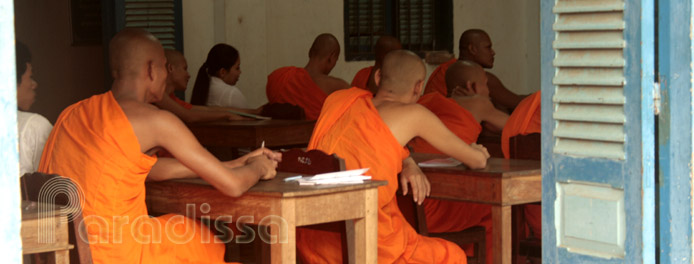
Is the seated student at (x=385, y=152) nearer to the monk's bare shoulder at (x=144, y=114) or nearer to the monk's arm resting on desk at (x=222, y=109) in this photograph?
the monk's bare shoulder at (x=144, y=114)

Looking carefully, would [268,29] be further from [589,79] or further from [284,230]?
[589,79]

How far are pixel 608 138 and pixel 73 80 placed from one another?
683 centimetres

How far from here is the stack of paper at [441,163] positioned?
3.81 m

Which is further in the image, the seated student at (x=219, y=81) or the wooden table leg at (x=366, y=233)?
the seated student at (x=219, y=81)

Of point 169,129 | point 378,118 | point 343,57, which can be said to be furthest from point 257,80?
point 169,129

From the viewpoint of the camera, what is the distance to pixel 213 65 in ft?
21.7

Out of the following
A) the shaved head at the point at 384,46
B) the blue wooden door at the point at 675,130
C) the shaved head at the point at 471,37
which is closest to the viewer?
the blue wooden door at the point at 675,130

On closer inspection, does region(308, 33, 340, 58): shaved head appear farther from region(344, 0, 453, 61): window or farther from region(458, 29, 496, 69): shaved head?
region(344, 0, 453, 61): window

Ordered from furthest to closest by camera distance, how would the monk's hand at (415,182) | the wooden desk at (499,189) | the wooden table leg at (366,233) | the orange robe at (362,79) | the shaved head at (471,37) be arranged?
the orange robe at (362,79) → the shaved head at (471,37) → the monk's hand at (415,182) → the wooden desk at (499,189) → the wooden table leg at (366,233)

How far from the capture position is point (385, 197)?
3.59 meters

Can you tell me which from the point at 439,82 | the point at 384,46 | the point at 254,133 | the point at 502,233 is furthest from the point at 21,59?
the point at 384,46

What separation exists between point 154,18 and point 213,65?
0.70m

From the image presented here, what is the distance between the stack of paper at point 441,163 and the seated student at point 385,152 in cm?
8

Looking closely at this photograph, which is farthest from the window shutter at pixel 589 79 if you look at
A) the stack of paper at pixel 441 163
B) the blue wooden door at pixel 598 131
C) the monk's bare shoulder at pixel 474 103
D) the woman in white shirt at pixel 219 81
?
the woman in white shirt at pixel 219 81
